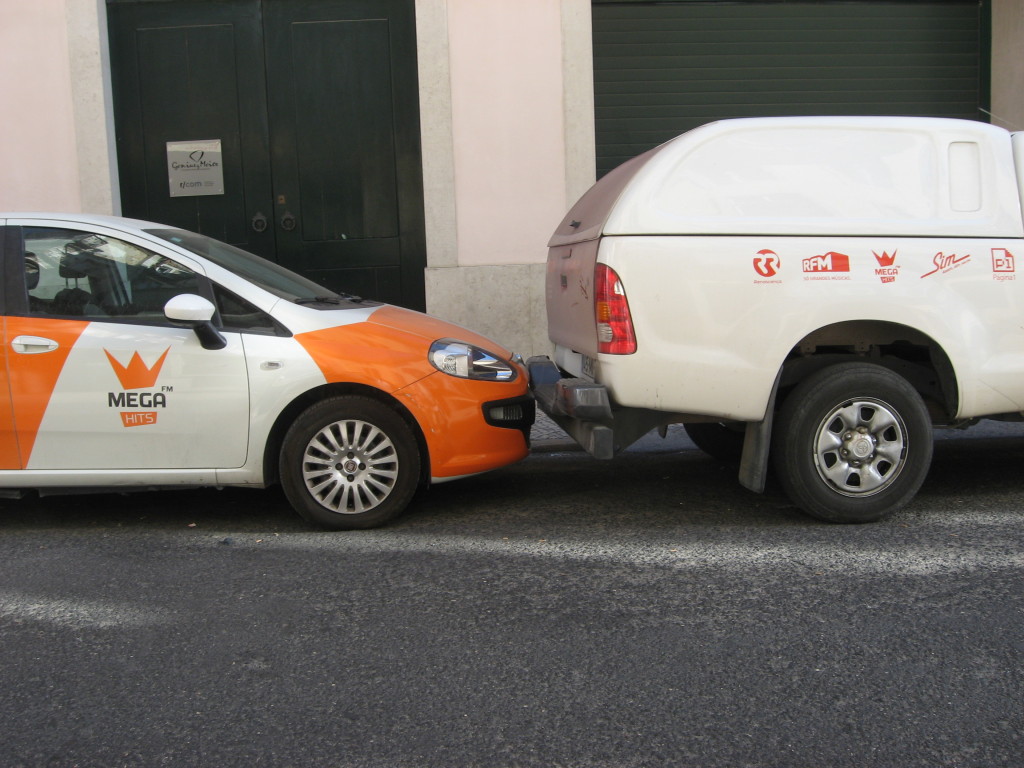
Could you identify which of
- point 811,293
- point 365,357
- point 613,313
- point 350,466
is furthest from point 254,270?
point 811,293

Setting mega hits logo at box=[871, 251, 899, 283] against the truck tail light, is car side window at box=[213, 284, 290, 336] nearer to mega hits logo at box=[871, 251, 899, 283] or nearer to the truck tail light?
the truck tail light

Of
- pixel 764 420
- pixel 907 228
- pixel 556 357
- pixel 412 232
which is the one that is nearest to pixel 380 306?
pixel 556 357

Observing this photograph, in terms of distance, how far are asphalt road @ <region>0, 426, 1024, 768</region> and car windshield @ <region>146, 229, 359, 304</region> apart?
1215 mm

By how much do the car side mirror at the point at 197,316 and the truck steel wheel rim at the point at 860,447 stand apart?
9.83 ft

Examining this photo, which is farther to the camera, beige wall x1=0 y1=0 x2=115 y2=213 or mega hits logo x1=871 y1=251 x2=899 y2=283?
beige wall x1=0 y1=0 x2=115 y2=213

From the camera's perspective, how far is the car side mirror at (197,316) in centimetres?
491

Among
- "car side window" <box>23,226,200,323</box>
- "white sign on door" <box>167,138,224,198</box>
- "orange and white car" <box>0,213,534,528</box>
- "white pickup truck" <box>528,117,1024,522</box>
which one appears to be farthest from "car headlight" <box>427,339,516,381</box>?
"white sign on door" <box>167,138,224,198</box>

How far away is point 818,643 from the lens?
11.8ft

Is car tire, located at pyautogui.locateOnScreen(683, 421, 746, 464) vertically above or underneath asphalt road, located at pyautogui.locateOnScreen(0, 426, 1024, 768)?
above

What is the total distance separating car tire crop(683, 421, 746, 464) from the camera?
21.2 feet

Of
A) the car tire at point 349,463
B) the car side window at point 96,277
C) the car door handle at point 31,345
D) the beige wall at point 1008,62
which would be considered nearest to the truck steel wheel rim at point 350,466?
the car tire at point 349,463

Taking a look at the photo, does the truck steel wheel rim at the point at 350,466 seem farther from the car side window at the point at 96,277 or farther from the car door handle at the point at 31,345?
the car door handle at the point at 31,345

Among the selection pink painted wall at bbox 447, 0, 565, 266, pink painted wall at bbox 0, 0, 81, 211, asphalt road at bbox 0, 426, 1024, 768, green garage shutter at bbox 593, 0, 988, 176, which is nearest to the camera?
asphalt road at bbox 0, 426, 1024, 768

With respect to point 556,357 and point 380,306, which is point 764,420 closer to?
point 556,357
